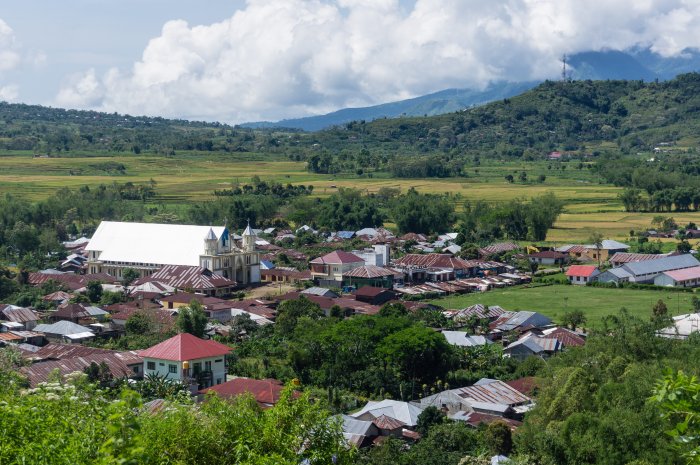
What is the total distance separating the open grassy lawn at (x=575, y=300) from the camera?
4388cm

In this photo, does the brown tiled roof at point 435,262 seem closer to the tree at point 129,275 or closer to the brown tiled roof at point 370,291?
the brown tiled roof at point 370,291

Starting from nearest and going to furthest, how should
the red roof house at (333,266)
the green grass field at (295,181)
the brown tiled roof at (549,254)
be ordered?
1. the red roof house at (333,266)
2. the brown tiled roof at (549,254)
3. the green grass field at (295,181)

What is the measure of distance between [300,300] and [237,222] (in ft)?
115

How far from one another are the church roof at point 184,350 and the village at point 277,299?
5 centimetres

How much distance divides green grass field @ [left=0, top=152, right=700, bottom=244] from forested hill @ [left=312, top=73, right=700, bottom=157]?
64.4 feet

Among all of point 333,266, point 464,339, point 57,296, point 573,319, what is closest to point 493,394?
point 464,339

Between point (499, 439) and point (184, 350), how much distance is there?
35.4 ft

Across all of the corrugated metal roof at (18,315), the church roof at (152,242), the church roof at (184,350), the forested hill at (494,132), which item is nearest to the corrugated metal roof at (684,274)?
the church roof at (152,242)

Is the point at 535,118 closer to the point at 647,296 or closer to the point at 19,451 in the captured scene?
the point at 647,296

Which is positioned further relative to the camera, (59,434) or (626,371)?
(626,371)

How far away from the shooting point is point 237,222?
74250mm

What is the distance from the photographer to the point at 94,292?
4612cm

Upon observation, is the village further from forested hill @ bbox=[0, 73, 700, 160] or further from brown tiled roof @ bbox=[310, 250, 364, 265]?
forested hill @ bbox=[0, 73, 700, 160]

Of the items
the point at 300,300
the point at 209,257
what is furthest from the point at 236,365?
the point at 209,257
